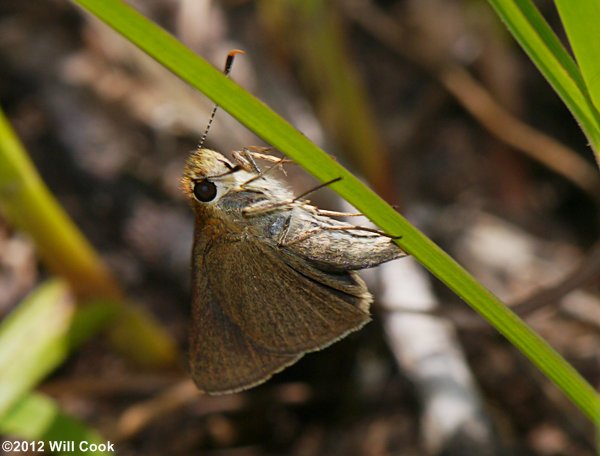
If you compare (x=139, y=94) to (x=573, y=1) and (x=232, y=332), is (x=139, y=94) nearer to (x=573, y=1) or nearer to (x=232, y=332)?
(x=232, y=332)

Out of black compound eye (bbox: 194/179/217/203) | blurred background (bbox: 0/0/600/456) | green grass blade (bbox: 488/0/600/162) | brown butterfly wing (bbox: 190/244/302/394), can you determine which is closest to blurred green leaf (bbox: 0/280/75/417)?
blurred background (bbox: 0/0/600/456)

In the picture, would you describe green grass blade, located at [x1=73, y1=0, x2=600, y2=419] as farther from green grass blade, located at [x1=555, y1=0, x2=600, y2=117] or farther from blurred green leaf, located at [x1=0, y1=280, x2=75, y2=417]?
blurred green leaf, located at [x1=0, y1=280, x2=75, y2=417]

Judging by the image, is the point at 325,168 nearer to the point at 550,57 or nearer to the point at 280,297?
the point at 550,57

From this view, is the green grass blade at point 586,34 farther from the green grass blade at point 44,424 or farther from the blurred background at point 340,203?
the green grass blade at point 44,424

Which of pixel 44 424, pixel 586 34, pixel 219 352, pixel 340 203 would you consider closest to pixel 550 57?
pixel 586 34

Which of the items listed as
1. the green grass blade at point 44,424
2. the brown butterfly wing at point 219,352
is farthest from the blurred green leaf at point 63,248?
the brown butterfly wing at point 219,352

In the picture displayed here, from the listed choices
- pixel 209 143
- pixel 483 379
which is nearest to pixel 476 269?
pixel 483 379
